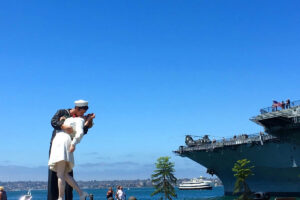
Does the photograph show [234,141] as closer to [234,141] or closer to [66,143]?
[234,141]

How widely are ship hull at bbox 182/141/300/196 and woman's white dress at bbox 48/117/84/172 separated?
37623 millimetres

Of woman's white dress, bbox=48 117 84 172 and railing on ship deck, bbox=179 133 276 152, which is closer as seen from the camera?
woman's white dress, bbox=48 117 84 172

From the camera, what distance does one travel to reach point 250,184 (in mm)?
47406

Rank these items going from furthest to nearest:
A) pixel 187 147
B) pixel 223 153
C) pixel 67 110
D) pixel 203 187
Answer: pixel 203 187, pixel 187 147, pixel 223 153, pixel 67 110

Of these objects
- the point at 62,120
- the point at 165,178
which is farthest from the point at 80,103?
the point at 165,178

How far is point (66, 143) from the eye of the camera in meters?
4.68

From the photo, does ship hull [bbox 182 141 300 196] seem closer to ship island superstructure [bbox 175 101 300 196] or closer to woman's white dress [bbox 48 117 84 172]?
ship island superstructure [bbox 175 101 300 196]

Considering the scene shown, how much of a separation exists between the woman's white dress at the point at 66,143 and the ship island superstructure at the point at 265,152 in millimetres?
32022

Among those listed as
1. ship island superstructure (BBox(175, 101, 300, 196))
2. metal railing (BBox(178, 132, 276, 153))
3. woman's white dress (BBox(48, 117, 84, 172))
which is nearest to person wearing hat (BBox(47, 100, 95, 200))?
woman's white dress (BBox(48, 117, 84, 172))

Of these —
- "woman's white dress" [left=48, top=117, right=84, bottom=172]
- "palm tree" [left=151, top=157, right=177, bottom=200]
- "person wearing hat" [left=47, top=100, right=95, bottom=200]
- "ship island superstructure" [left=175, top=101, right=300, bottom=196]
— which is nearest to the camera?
"woman's white dress" [left=48, top=117, right=84, bottom=172]

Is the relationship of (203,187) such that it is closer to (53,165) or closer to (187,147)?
(187,147)

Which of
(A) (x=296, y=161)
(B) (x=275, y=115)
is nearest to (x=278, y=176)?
(A) (x=296, y=161)

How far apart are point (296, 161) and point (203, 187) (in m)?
94.1

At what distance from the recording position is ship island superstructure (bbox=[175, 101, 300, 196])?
36.7 meters
